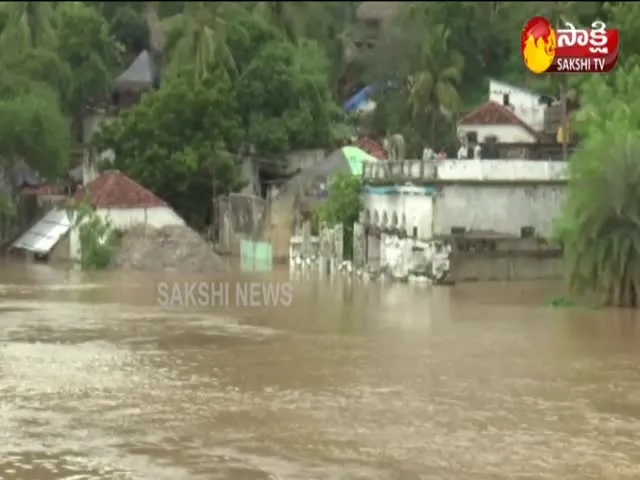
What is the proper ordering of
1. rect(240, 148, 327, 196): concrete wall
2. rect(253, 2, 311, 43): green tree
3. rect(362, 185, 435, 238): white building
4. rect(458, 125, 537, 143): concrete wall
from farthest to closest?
rect(253, 2, 311, 43): green tree < rect(240, 148, 327, 196): concrete wall < rect(458, 125, 537, 143): concrete wall < rect(362, 185, 435, 238): white building

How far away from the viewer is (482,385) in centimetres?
1861

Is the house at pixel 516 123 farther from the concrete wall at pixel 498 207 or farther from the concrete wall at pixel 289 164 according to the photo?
the concrete wall at pixel 498 207

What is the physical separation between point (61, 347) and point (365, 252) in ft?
66.1

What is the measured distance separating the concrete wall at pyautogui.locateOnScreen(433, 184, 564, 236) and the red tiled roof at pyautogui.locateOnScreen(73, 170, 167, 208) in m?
12.1

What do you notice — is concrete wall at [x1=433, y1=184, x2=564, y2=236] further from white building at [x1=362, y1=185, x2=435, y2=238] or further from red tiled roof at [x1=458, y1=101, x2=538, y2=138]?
red tiled roof at [x1=458, y1=101, x2=538, y2=138]

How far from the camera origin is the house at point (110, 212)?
A: 45125 mm

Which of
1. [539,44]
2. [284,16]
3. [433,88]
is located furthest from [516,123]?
[539,44]

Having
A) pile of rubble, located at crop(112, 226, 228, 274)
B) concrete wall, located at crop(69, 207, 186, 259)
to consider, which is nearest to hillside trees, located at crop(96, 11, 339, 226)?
concrete wall, located at crop(69, 207, 186, 259)

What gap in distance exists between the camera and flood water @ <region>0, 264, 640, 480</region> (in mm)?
13641

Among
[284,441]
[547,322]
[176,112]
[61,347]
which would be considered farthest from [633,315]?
[176,112]

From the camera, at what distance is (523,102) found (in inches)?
2199

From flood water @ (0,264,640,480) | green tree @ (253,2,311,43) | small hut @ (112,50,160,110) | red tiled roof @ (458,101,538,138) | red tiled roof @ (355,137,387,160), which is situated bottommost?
flood water @ (0,264,640,480)

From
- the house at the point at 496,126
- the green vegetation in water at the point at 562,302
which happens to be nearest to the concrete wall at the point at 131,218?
the house at the point at 496,126

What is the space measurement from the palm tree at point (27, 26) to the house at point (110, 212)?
9244 mm
